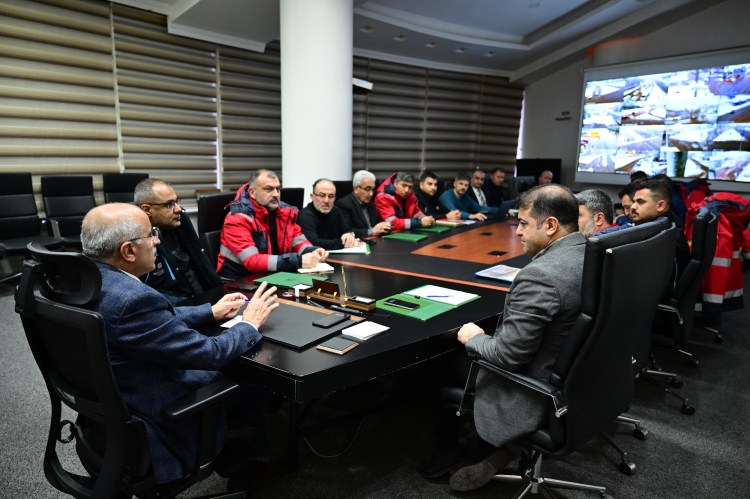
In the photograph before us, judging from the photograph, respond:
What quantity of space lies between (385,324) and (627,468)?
4.62 ft

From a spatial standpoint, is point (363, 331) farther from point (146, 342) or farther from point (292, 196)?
point (292, 196)

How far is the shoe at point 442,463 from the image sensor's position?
2121 mm

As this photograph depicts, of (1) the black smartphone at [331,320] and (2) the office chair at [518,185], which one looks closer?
(1) the black smartphone at [331,320]

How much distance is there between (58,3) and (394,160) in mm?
5289

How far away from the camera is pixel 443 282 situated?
2559mm

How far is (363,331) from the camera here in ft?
5.86

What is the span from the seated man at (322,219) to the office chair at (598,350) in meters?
2.25

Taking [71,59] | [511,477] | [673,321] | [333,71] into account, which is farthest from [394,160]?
[511,477]

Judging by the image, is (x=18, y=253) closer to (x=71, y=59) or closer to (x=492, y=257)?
(x=71, y=59)

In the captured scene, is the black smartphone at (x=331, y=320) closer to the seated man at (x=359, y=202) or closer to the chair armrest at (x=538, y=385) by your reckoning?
the chair armrest at (x=538, y=385)

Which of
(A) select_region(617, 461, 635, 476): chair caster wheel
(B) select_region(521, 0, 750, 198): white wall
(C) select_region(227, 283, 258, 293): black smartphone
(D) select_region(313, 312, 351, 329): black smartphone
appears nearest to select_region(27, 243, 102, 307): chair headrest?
(D) select_region(313, 312, 351, 329): black smartphone

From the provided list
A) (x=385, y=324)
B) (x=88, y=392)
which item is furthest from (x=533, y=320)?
(x=88, y=392)

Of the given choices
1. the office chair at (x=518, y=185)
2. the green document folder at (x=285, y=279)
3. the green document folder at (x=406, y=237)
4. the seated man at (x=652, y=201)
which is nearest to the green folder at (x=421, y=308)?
the green document folder at (x=285, y=279)

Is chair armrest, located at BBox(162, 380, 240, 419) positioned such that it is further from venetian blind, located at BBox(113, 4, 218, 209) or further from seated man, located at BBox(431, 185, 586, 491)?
venetian blind, located at BBox(113, 4, 218, 209)
